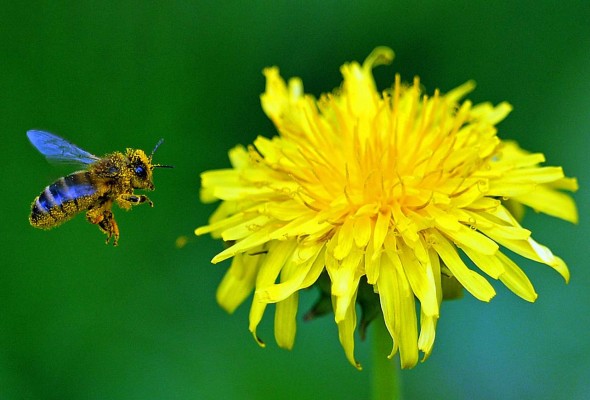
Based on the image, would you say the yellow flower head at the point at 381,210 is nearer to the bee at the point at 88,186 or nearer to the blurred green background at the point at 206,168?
the bee at the point at 88,186

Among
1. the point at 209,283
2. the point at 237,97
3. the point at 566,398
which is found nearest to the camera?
the point at 566,398

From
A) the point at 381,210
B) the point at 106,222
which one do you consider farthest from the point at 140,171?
the point at 381,210

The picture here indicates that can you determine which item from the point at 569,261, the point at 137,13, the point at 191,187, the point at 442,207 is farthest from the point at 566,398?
the point at 137,13

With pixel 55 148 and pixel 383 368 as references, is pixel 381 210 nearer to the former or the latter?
pixel 383 368

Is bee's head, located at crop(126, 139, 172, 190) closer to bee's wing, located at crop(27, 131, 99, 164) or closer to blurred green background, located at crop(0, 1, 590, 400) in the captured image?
bee's wing, located at crop(27, 131, 99, 164)

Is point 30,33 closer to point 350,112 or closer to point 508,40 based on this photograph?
point 350,112

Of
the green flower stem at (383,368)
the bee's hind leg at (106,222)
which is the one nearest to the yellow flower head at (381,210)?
the green flower stem at (383,368)
